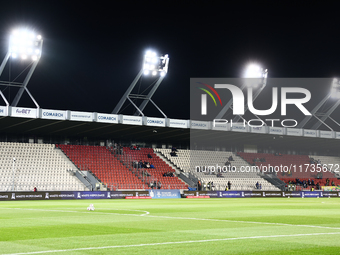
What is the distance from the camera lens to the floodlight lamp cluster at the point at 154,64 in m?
52.2

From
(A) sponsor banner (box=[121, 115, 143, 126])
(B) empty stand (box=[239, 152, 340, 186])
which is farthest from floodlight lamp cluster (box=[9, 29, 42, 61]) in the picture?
(B) empty stand (box=[239, 152, 340, 186])

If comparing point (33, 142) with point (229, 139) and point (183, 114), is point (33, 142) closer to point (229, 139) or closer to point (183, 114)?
point (183, 114)

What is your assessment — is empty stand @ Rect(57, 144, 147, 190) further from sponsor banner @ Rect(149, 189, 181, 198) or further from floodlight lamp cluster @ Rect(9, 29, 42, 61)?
floodlight lamp cluster @ Rect(9, 29, 42, 61)

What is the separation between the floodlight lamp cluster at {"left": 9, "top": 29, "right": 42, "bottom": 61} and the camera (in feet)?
142

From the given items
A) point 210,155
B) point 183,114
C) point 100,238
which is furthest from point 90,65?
point 100,238

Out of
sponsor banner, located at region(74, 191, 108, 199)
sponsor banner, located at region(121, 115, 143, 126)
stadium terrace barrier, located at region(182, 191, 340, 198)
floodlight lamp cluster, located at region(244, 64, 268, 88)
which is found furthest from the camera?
floodlight lamp cluster, located at region(244, 64, 268, 88)

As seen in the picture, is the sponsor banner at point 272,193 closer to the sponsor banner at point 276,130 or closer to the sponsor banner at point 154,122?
the sponsor banner at point 276,130

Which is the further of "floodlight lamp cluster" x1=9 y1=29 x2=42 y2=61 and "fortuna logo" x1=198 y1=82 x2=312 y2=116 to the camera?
"fortuna logo" x1=198 y1=82 x2=312 y2=116

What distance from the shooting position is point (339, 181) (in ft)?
227

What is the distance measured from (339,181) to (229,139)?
1916cm

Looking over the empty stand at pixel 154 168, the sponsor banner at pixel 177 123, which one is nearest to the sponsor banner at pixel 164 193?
the empty stand at pixel 154 168

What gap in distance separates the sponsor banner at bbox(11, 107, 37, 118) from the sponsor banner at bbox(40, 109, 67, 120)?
0.82 m

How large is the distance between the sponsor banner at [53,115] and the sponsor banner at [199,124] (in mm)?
16558

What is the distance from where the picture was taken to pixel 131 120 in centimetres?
5216
